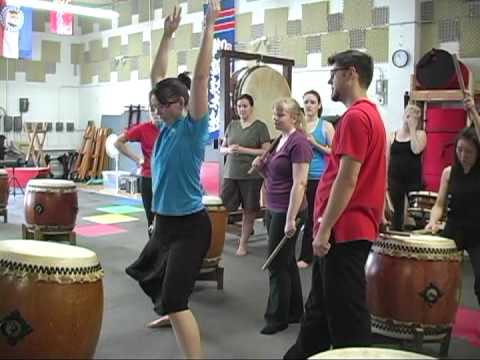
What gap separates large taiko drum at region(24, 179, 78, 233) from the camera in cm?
575

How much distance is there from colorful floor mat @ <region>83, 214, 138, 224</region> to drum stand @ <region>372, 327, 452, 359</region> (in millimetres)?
5292

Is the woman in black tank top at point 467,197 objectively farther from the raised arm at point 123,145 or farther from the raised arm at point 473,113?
the raised arm at point 123,145

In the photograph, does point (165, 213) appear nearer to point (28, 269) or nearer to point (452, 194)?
point (28, 269)

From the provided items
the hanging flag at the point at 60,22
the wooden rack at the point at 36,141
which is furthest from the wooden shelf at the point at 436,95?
the wooden rack at the point at 36,141

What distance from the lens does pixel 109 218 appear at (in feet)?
27.8

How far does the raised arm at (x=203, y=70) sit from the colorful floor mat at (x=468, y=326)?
2.33m

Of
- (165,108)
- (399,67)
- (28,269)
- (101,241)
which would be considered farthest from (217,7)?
(399,67)

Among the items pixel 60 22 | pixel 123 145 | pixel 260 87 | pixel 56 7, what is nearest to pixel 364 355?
pixel 123 145

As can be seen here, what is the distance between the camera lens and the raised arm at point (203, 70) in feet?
9.08

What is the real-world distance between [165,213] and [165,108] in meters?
0.51

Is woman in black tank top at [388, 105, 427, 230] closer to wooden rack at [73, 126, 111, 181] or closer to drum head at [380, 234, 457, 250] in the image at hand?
drum head at [380, 234, 457, 250]

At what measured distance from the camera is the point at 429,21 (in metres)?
7.59

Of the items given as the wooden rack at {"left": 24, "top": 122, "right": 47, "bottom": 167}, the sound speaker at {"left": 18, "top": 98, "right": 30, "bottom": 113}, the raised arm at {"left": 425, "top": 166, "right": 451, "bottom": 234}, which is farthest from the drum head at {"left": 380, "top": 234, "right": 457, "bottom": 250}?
the sound speaker at {"left": 18, "top": 98, "right": 30, "bottom": 113}

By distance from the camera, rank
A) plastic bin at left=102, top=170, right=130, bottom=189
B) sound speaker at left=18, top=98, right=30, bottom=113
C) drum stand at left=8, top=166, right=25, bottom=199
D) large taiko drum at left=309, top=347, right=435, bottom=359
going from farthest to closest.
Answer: sound speaker at left=18, top=98, right=30, bottom=113 → plastic bin at left=102, top=170, right=130, bottom=189 → drum stand at left=8, top=166, right=25, bottom=199 → large taiko drum at left=309, top=347, right=435, bottom=359
